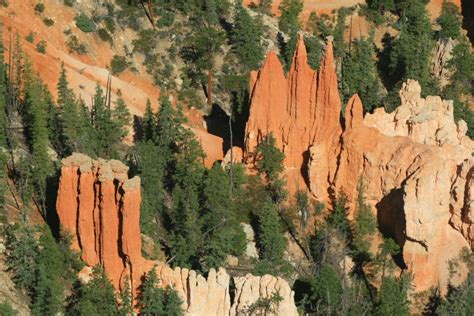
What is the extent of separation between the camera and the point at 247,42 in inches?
5037

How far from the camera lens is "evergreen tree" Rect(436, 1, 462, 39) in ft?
451

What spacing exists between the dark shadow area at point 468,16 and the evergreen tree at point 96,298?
62389 mm

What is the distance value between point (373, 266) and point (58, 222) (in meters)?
24.3

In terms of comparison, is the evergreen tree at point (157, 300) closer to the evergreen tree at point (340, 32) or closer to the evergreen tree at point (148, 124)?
the evergreen tree at point (148, 124)

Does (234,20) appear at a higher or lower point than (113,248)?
higher

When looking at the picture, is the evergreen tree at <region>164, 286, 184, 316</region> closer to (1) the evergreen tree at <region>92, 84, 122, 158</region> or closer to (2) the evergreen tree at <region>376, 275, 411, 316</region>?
(2) the evergreen tree at <region>376, 275, 411, 316</region>

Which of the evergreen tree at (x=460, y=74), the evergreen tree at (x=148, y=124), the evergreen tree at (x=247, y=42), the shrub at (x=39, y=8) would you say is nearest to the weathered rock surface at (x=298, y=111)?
the evergreen tree at (x=148, y=124)

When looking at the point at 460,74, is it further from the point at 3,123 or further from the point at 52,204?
the point at 52,204

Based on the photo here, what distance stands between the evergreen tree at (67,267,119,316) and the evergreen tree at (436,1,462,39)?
57002 millimetres

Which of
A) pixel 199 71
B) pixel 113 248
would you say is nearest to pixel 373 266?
pixel 113 248

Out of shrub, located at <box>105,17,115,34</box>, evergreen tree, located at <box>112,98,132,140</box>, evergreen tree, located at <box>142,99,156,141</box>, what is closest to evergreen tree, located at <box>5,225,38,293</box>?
evergreen tree, located at <box>142,99,156,141</box>

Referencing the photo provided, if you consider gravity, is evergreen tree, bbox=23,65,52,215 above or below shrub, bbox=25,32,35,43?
below

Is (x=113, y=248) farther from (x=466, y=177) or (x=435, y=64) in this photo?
(x=435, y=64)

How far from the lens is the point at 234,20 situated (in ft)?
437
